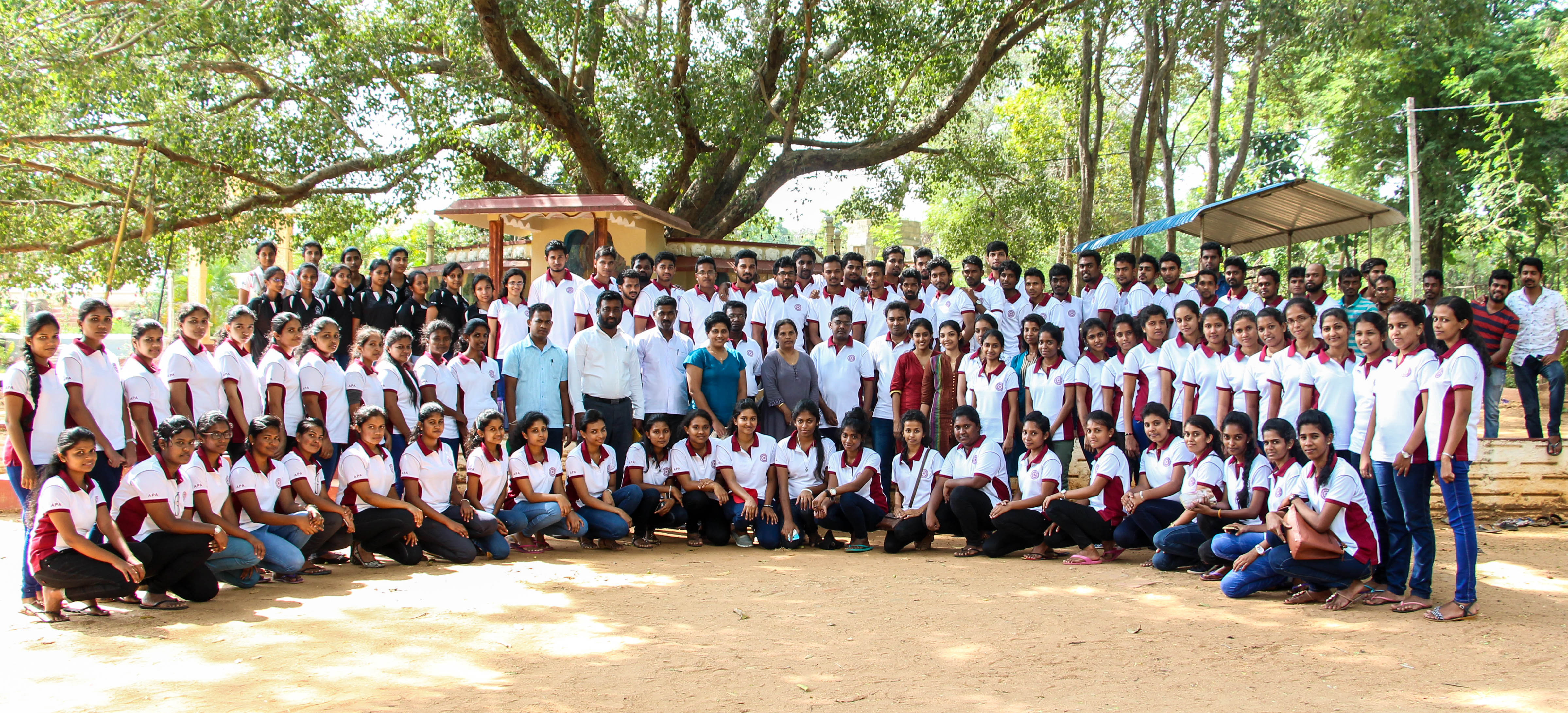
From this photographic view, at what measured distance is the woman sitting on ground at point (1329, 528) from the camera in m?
5.18

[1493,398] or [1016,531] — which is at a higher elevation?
[1493,398]

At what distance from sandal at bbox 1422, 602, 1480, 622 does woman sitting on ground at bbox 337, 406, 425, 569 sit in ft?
Answer: 17.8

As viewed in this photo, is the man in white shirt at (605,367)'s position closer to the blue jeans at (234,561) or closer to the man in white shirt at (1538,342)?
the blue jeans at (234,561)

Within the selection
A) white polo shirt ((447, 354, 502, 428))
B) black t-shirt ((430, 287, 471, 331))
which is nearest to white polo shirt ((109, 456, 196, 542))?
white polo shirt ((447, 354, 502, 428))

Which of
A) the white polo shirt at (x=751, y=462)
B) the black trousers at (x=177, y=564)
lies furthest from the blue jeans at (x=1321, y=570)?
the black trousers at (x=177, y=564)

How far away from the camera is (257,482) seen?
5.76 metres

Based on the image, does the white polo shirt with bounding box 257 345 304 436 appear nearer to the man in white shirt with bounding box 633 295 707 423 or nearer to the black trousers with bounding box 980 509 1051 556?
the man in white shirt with bounding box 633 295 707 423

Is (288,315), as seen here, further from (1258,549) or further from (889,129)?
(889,129)

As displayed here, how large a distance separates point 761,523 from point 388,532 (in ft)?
7.76

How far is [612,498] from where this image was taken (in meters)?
7.07

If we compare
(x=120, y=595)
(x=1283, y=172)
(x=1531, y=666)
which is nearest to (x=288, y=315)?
(x=120, y=595)

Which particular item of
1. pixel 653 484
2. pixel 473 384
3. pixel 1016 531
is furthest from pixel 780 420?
pixel 473 384

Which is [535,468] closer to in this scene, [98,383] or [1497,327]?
[98,383]

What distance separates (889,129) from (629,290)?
8.43 metres
